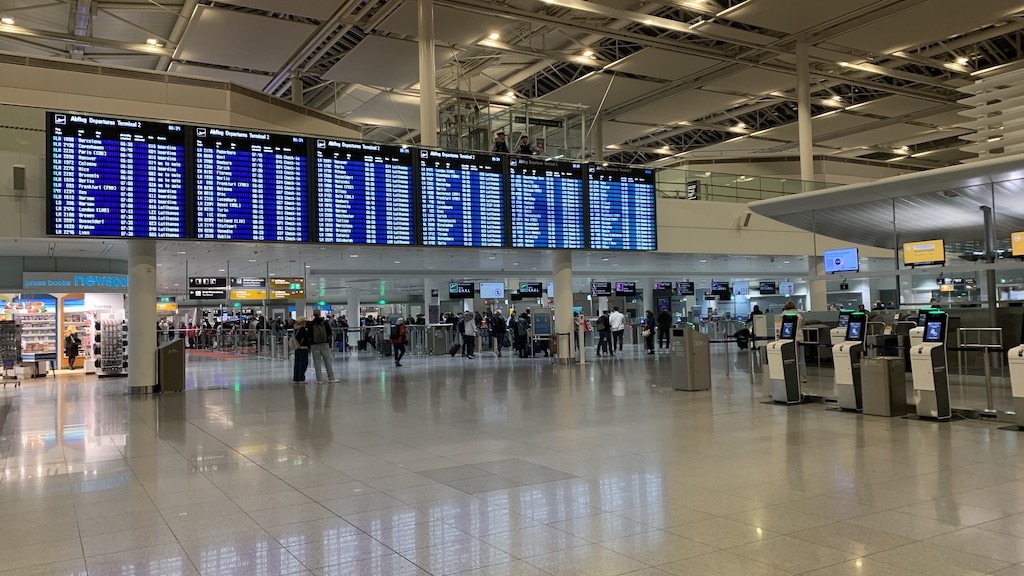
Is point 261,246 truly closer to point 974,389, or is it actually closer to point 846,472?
point 846,472

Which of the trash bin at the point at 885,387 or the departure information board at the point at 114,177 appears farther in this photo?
the departure information board at the point at 114,177

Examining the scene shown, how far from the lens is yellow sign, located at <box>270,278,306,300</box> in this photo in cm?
2322

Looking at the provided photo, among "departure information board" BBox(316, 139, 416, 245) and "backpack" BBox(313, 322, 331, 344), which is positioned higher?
"departure information board" BBox(316, 139, 416, 245)

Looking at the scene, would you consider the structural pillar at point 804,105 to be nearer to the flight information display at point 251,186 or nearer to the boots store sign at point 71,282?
the flight information display at point 251,186

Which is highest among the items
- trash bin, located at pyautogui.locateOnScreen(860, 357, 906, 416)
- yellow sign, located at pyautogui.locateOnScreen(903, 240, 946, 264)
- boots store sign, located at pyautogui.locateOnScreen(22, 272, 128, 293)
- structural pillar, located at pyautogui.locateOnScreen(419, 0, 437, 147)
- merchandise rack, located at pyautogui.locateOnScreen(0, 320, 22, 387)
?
structural pillar, located at pyautogui.locateOnScreen(419, 0, 437, 147)

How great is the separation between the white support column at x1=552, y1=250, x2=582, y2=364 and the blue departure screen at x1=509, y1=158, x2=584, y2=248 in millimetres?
1934

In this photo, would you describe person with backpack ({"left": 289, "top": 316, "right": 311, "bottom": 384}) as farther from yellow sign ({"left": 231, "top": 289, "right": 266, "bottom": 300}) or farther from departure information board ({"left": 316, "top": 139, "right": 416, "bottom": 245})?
yellow sign ({"left": 231, "top": 289, "right": 266, "bottom": 300})

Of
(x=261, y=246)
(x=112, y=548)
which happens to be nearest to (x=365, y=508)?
(x=112, y=548)

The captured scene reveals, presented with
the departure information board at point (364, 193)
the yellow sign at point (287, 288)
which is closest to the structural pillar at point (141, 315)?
the departure information board at point (364, 193)

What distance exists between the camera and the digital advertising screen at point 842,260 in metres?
13.1

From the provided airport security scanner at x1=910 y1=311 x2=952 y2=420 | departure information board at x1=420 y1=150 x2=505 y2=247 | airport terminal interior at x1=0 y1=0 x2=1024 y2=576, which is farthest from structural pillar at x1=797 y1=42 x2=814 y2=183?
airport security scanner at x1=910 y1=311 x2=952 y2=420

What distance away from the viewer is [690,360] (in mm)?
12570

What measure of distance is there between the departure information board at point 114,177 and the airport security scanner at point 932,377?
36.3 ft

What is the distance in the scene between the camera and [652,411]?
10.2 m
